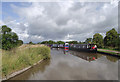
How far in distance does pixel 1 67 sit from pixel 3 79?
3.06 ft

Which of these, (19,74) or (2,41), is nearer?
(19,74)

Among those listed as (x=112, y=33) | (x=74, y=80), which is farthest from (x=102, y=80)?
(x=112, y=33)

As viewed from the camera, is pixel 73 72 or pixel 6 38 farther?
pixel 6 38

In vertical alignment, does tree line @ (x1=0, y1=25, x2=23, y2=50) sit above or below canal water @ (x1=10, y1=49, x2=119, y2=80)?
above

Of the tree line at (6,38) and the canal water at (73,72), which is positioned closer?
the canal water at (73,72)

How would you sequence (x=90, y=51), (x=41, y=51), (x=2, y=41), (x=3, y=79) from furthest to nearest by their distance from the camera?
(x=90, y=51)
(x=41, y=51)
(x=2, y=41)
(x=3, y=79)

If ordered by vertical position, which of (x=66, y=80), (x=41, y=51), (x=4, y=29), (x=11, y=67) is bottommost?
(x=66, y=80)

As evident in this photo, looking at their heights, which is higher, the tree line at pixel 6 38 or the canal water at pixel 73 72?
the tree line at pixel 6 38

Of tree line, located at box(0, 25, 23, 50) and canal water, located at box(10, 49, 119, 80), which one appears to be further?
tree line, located at box(0, 25, 23, 50)

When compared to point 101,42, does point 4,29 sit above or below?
above

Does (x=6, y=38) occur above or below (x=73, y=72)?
above

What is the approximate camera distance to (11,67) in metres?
6.00

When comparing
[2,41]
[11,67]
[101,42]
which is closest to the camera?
[11,67]

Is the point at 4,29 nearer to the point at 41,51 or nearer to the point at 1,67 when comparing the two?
the point at 41,51
